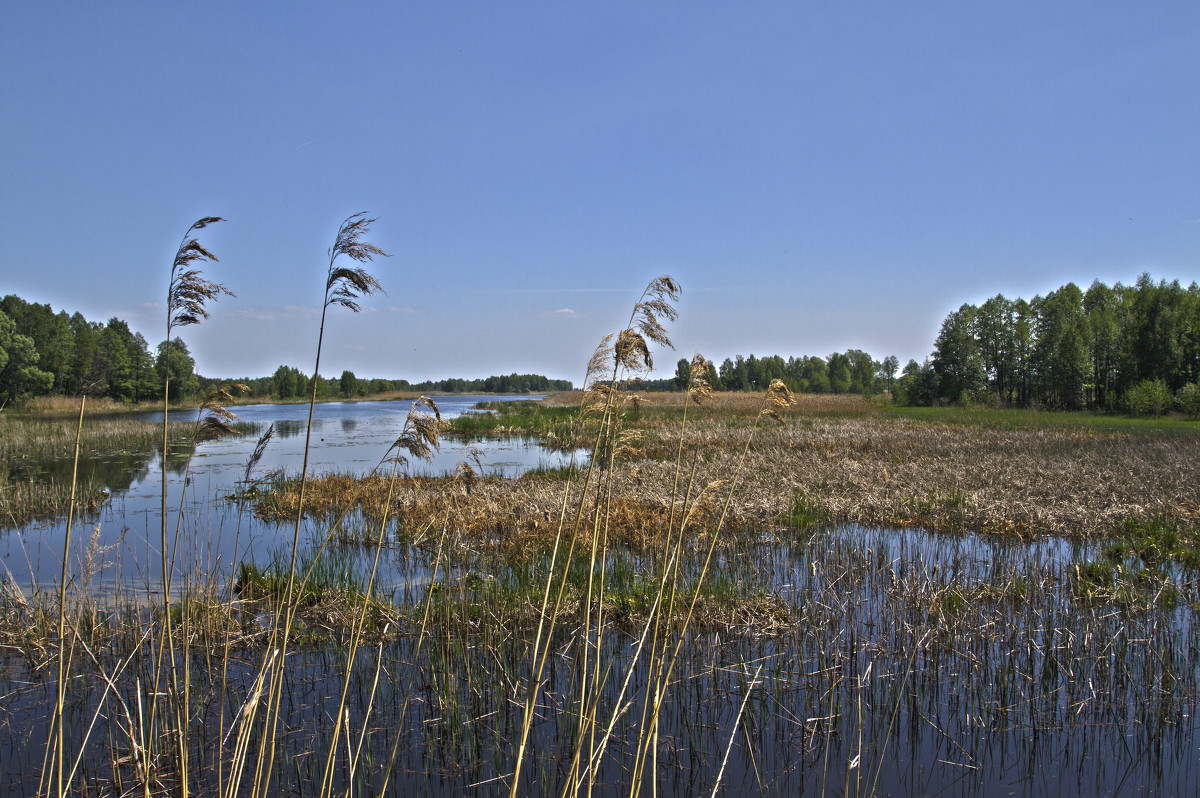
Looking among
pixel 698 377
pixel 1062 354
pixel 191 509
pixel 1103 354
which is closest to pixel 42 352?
pixel 191 509

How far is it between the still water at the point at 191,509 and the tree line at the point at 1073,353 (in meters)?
42.3

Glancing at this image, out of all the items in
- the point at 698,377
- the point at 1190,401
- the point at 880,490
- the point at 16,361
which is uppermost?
the point at 1190,401

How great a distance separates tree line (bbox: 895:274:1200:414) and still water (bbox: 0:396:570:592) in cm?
4225

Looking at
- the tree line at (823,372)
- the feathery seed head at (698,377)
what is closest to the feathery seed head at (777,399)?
the feathery seed head at (698,377)

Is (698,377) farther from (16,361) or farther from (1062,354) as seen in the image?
(1062,354)

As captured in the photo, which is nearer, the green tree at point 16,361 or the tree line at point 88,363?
the tree line at point 88,363

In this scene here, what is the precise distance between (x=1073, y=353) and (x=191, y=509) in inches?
2180

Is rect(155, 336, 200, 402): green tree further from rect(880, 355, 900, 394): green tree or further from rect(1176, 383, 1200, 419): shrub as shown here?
rect(880, 355, 900, 394): green tree

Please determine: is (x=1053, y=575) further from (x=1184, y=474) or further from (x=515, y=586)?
(x=1184, y=474)

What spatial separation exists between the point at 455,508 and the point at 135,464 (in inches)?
615

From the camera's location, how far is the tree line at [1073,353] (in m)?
41.8

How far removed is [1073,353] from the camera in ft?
152

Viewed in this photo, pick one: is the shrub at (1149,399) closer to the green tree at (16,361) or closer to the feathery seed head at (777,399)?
the feathery seed head at (777,399)

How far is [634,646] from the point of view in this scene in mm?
5766
